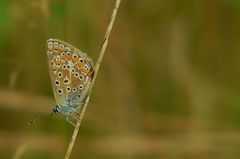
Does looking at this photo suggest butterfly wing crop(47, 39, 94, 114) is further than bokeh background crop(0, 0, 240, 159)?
No

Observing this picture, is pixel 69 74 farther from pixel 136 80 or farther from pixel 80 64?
pixel 136 80

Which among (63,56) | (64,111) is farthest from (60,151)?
(63,56)

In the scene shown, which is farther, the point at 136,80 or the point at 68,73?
the point at 136,80

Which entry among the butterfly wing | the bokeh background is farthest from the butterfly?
the bokeh background

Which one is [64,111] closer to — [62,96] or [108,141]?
[62,96]

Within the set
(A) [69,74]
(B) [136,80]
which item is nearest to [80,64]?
(A) [69,74]

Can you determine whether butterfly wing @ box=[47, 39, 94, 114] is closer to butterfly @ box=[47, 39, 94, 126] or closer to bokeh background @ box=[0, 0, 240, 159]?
butterfly @ box=[47, 39, 94, 126]

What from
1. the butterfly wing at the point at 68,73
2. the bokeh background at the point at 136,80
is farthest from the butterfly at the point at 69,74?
the bokeh background at the point at 136,80
